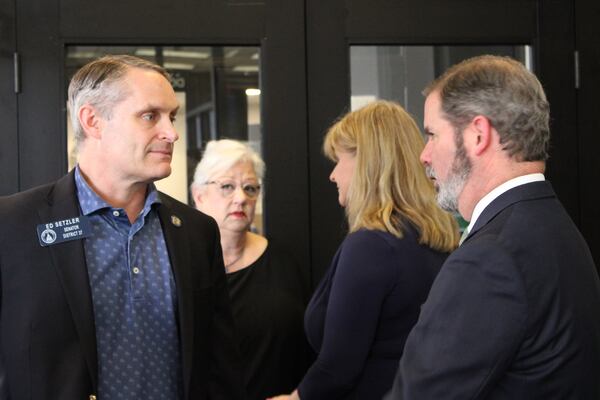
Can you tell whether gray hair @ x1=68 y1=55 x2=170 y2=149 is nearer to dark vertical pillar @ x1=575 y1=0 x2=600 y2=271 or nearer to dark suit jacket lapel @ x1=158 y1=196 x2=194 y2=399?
dark suit jacket lapel @ x1=158 y1=196 x2=194 y2=399

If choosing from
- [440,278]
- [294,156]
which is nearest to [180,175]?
[294,156]

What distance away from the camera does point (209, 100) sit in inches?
135

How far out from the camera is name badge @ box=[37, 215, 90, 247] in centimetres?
208

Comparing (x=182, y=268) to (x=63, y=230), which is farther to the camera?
(x=182, y=268)

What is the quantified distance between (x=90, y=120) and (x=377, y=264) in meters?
0.90

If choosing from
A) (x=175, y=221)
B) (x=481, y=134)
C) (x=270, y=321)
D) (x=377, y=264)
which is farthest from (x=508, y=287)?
(x=270, y=321)

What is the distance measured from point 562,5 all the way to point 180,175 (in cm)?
172

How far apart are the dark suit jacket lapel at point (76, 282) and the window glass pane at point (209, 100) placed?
1314 millimetres

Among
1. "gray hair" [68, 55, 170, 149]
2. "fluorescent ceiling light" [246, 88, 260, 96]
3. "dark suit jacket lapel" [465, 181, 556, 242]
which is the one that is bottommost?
"dark suit jacket lapel" [465, 181, 556, 242]

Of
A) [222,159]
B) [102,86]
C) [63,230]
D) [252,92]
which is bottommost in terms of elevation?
[63,230]

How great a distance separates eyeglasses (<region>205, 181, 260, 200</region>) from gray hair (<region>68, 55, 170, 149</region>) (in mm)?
1122

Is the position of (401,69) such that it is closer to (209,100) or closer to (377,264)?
(209,100)

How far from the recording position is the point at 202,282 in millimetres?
2307

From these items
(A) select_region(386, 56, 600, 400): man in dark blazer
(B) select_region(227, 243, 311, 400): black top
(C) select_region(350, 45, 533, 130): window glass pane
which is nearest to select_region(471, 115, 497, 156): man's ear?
(A) select_region(386, 56, 600, 400): man in dark blazer
